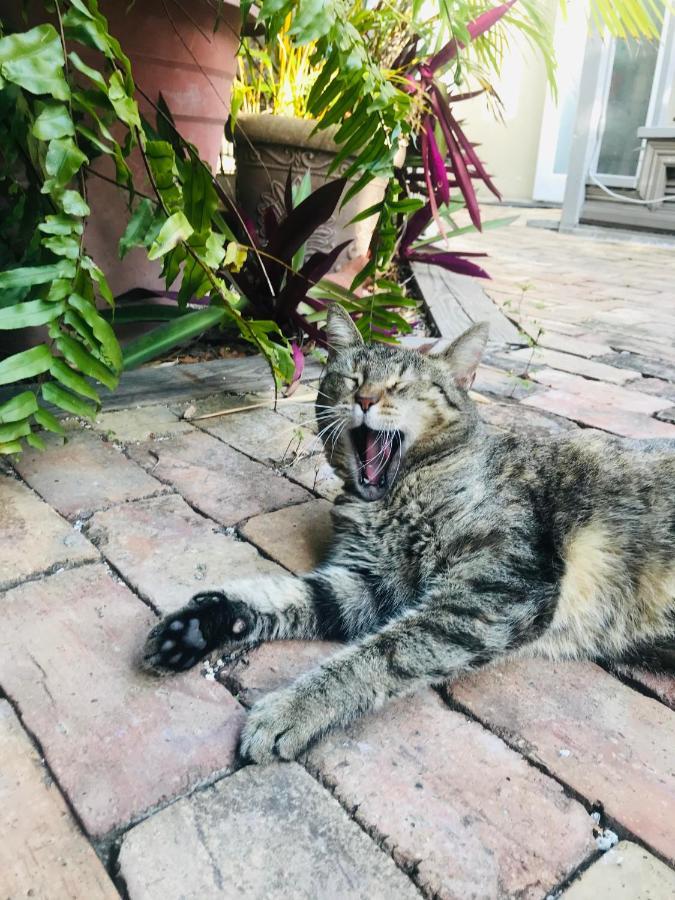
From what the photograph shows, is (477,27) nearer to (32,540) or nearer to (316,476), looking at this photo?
(316,476)

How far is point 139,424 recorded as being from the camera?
8.36 feet

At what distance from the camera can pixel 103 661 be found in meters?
1.38

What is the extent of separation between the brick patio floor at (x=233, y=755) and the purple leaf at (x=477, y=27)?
257 cm

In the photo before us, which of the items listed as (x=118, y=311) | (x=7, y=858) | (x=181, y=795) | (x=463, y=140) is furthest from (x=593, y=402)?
(x=7, y=858)

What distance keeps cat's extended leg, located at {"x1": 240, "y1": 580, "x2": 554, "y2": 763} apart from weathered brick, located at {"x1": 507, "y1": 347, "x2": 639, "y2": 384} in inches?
79.2

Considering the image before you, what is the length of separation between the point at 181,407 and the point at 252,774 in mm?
1784

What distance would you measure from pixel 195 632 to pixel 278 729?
0.29 meters

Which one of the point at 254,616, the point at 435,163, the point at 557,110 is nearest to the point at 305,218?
the point at 435,163

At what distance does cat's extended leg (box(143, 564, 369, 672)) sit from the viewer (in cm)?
137

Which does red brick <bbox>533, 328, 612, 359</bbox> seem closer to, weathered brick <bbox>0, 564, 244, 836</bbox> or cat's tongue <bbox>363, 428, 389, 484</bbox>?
cat's tongue <bbox>363, 428, 389, 484</bbox>

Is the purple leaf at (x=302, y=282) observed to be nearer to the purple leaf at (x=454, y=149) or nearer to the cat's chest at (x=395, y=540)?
the purple leaf at (x=454, y=149)

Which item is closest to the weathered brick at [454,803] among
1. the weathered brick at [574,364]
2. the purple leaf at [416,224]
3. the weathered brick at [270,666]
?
the weathered brick at [270,666]

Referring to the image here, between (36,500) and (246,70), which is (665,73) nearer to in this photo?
(246,70)

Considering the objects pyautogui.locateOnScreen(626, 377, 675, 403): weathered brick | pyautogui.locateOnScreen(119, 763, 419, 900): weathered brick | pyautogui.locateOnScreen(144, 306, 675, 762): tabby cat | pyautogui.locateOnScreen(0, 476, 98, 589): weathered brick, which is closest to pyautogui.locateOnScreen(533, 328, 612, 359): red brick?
pyautogui.locateOnScreen(626, 377, 675, 403): weathered brick
